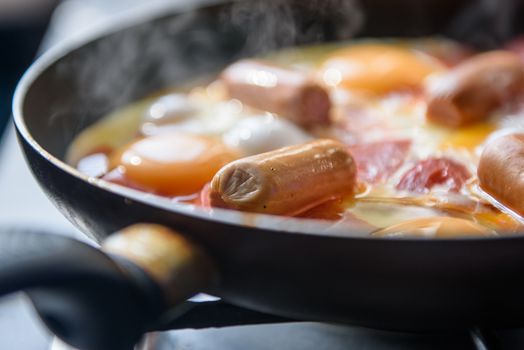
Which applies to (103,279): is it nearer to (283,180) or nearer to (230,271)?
(230,271)

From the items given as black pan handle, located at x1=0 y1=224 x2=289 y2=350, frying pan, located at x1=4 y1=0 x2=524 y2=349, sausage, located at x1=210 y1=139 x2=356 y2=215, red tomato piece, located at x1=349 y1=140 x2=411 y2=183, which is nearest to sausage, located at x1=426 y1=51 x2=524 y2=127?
red tomato piece, located at x1=349 y1=140 x2=411 y2=183

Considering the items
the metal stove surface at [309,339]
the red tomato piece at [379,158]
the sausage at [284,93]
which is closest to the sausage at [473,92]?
the red tomato piece at [379,158]

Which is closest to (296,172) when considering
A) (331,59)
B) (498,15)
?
(331,59)

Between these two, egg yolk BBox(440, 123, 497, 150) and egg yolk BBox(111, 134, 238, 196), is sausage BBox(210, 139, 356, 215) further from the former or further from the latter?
egg yolk BBox(440, 123, 497, 150)

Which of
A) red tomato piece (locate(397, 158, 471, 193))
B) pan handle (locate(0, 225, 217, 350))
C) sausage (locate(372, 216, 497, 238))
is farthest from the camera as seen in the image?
red tomato piece (locate(397, 158, 471, 193))

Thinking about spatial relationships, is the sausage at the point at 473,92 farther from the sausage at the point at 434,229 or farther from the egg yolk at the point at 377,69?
the sausage at the point at 434,229

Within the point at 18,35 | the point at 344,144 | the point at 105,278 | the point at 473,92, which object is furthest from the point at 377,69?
the point at 18,35

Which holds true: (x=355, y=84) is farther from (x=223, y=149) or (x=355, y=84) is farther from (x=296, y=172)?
(x=296, y=172)
